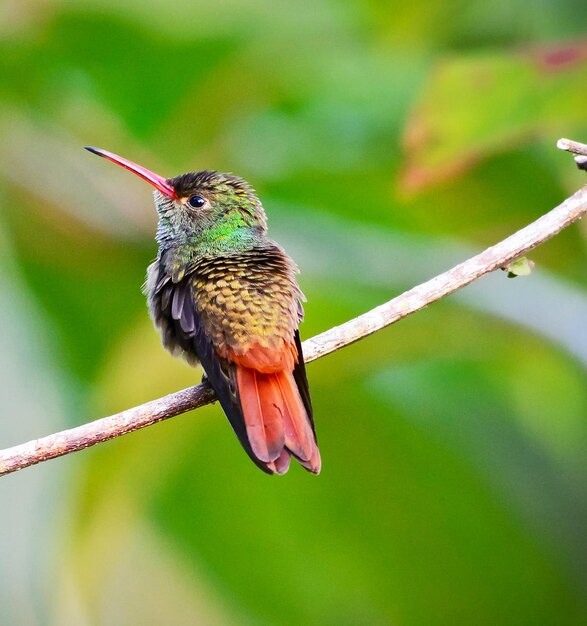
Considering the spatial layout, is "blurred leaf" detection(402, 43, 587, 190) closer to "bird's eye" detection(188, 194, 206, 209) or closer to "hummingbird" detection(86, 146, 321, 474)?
"hummingbird" detection(86, 146, 321, 474)

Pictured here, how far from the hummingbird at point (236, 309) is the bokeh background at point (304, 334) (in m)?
0.45

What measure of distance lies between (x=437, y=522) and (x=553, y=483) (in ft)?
2.00

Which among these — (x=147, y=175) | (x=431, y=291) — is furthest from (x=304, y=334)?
(x=431, y=291)

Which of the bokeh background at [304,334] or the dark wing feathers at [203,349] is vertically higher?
the dark wing feathers at [203,349]

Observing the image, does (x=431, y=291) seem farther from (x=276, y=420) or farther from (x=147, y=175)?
(x=147, y=175)

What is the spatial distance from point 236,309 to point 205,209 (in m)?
0.64

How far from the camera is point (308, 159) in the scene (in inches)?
169

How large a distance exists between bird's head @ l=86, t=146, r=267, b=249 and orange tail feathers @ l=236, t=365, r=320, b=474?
68cm

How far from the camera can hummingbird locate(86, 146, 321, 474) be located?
2.55 metres

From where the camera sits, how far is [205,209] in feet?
10.8

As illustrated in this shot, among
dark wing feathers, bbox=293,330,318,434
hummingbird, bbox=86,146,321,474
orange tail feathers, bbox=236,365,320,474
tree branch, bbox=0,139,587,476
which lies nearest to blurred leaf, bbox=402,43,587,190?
tree branch, bbox=0,139,587,476

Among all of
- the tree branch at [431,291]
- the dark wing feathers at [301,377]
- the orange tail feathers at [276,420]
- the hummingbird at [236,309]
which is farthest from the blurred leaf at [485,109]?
the orange tail feathers at [276,420]

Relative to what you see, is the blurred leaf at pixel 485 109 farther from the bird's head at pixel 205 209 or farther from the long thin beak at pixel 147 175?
the long thin beak at pixel 147 175

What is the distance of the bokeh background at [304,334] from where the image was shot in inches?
144
